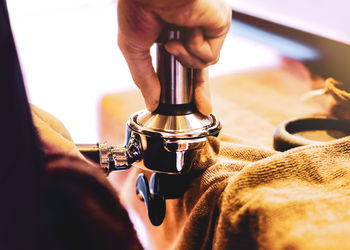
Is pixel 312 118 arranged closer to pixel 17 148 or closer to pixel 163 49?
pixel 163 49

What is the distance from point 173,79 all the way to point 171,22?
2.8 inches

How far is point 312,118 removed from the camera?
53 centimetres

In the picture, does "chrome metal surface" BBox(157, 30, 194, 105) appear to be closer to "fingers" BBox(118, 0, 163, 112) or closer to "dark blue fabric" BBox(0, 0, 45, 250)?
"fingers" BBox(118, 0, 163, 112)

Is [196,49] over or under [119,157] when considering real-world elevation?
over

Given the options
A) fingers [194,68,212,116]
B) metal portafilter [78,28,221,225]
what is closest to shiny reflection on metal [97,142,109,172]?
metal portafilter [78,28,221,225]

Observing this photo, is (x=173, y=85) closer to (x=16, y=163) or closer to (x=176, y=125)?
(x=176, y=125)

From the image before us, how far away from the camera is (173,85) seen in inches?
13.7

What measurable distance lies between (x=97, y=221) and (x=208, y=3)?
0.19m

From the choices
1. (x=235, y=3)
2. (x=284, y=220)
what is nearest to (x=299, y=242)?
(x=284, y=220)

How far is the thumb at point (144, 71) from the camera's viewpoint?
318mm

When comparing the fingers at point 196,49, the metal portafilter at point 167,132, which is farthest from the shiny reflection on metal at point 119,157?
the fingers at point 196,49

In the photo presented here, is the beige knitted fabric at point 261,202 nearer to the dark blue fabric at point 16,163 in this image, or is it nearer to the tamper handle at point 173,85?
the tamper handle at point 173,85

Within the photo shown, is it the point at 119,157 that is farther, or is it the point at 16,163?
the point at 119,157

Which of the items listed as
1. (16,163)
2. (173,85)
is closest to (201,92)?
(173,85)
